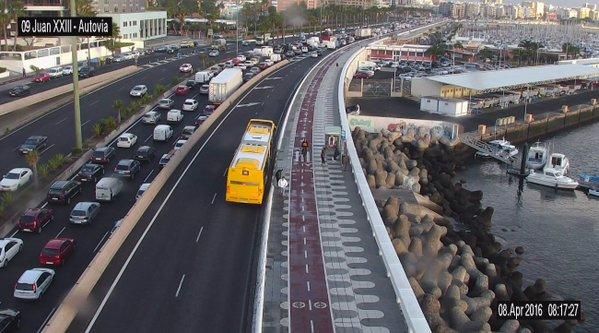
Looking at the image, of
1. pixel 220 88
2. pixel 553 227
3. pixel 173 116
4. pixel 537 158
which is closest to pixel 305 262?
pixel 553 227

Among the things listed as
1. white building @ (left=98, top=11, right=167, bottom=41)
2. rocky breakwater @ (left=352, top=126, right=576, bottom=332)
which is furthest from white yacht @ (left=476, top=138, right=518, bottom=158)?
white building @ (left=98, top=11, right=167, bottom=41)

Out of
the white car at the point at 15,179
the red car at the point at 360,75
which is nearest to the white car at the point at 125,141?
the white car at the point at 15,179

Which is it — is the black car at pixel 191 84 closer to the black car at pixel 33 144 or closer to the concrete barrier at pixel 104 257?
the black car at pixel 33 144

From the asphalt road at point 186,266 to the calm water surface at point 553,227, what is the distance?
41.4 ft

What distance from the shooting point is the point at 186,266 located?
1931cm

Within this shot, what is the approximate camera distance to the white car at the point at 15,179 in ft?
92.4

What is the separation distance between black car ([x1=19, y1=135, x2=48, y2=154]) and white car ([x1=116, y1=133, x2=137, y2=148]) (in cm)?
384

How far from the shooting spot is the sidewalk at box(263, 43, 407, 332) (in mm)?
16266

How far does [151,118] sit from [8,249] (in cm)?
2157

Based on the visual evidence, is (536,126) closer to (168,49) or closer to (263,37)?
(168,49)

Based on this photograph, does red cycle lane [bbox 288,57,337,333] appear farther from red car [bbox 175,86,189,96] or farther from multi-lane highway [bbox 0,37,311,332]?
red car [bbox 175,86,189,96]

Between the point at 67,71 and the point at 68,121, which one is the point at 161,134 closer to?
the point at 68,121

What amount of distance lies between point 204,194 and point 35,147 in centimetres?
1289

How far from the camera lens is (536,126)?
55.2 metres
